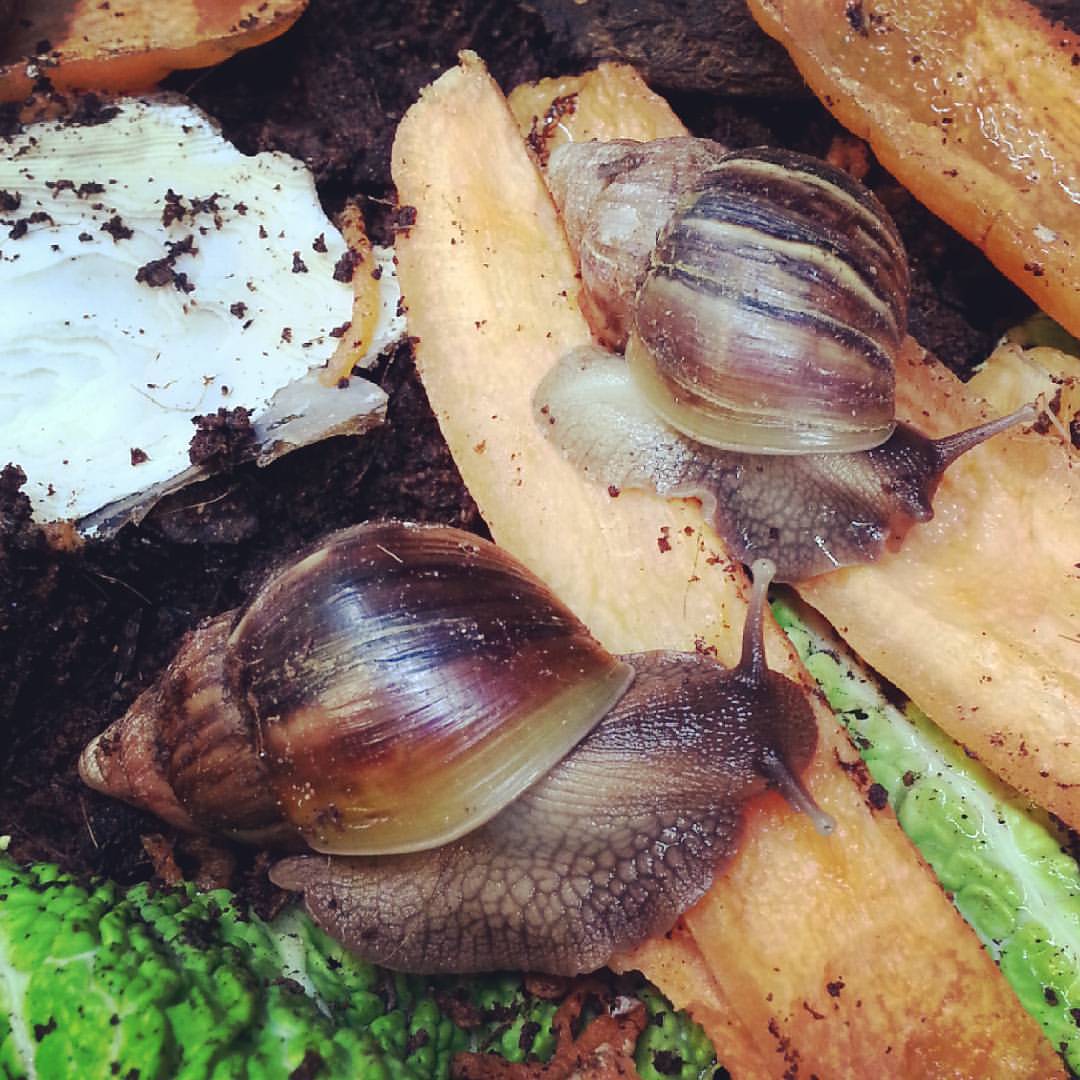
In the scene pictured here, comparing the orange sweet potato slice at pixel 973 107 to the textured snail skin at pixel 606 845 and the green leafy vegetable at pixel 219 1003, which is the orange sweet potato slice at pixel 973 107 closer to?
the textured snail skin at pixel 606 845

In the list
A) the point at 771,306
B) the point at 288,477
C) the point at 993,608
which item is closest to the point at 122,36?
the point at 288,477

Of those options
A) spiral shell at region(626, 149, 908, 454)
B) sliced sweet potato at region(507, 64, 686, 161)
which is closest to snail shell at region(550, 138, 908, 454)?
spiral shell at region(626, 149, 908, 454)

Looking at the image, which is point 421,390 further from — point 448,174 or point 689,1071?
point 689,1071

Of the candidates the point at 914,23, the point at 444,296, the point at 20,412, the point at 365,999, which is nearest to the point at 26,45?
the point at 20,412

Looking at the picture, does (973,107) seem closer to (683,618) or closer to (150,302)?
(683,618)

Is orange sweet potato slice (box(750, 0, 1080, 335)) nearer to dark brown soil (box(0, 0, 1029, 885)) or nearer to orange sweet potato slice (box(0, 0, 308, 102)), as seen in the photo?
dark brown soil (box(0, 0, 1029, 885))

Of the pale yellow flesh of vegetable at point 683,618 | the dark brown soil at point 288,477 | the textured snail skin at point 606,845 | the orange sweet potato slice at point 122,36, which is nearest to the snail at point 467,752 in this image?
the textured snail skin at point 606,845

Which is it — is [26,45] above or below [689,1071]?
above
